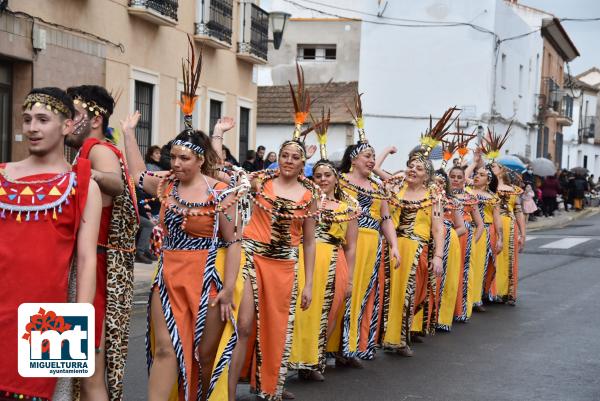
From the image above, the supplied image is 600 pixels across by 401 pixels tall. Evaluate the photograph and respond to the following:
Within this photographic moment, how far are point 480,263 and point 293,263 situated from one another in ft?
18.3

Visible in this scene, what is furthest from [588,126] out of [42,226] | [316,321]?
[42,226]

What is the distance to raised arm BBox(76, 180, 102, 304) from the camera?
4102mm

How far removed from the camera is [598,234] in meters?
25.5

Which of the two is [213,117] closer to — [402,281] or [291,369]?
[402,281]

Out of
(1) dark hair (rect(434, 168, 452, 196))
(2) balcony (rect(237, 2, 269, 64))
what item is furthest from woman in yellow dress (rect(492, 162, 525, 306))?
(2) balcony (rect(237, 2, 269, 64))

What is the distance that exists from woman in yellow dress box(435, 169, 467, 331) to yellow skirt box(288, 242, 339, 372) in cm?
272

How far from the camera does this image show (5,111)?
14312 millimetres

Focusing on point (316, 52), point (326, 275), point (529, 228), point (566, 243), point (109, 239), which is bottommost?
point (529, 228)

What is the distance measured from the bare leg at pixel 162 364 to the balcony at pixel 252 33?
17057mm

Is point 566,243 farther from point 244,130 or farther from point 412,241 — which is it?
point 412,241

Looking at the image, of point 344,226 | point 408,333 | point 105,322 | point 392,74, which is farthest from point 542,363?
point 392,74

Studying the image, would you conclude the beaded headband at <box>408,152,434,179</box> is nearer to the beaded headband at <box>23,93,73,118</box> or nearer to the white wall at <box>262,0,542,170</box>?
the beaded headband at <box>23,93,73,118</box>

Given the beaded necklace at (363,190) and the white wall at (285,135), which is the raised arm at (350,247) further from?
the white wall at (285,135)

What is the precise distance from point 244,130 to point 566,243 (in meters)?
8.16
